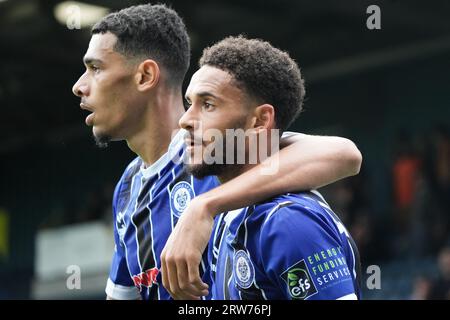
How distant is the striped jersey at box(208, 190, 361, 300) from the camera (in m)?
2.60

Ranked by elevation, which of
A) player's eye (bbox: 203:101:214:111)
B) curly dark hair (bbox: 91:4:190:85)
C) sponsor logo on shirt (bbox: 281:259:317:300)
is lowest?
sponsor logo on shirt (bbox: 281:259:317:300)

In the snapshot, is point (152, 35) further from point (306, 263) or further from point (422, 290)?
point (422, 290)

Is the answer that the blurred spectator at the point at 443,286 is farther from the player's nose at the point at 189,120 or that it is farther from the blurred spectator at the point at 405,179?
the player's nose at the point at 189,120

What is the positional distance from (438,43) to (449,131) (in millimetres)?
1800

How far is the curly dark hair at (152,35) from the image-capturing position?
144 inches

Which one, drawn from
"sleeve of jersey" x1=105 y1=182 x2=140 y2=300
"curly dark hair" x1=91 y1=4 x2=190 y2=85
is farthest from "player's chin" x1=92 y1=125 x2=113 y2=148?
"sleeve of jersey" x1=105 y1=182 x2=140 y2=300

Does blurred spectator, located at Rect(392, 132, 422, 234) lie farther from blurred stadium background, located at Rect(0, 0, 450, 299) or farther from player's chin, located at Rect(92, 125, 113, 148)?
player's chin, located at Rect(92, 125, 113, 148)

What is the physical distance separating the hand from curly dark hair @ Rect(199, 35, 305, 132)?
0.50 m

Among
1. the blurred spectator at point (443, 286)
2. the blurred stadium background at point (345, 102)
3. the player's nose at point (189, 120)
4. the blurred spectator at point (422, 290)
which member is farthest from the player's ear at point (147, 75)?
the blurred stadium background at point (345, 102)

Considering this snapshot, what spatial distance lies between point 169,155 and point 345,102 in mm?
11102

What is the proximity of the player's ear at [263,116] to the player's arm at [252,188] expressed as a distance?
0.10 m

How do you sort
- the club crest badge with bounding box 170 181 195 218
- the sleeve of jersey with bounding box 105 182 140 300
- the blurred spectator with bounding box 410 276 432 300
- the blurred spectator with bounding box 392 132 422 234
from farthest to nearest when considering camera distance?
the blurred spectator with bounding box 392 132 422 234 → the blurred spectator with bounding box 410 276 432 300 → the sleeve of jersey with bounding box 105 182 140 300 → the club crest badge with bounding box 170 181 195 218

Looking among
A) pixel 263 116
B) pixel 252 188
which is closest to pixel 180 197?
pixel 263 116
